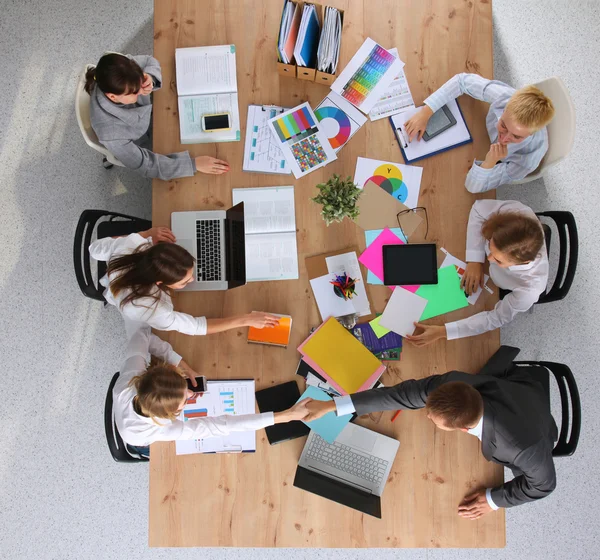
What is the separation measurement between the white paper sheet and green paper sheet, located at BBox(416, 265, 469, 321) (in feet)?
0.08

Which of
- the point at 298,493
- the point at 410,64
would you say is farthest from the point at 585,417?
the point at 410,64

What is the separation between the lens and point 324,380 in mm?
1884

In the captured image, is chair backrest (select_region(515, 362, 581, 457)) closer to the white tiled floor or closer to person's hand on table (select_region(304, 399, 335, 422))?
the white tiled floor

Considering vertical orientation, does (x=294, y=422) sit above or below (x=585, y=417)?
above

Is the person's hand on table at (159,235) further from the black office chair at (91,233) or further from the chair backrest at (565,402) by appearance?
the chair backrest at (565,402)

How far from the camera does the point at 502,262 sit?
1782 millimetres

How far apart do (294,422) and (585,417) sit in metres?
1.65

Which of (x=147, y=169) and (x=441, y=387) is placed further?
(x=147, y=169)

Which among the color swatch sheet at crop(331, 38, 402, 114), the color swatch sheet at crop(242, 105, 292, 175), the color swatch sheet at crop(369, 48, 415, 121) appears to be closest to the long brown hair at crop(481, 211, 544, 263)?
the color swatch sheet at crop(369, 48, 415, 121)

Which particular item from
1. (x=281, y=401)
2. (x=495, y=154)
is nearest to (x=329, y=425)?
(x=281, y=401)

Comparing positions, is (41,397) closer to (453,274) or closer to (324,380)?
(324,380)

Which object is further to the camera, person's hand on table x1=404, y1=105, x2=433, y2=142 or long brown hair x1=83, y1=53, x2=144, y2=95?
person's hand on table x1=404, y1=105, x2=433, y2=142

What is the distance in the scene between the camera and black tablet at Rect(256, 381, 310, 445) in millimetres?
1850

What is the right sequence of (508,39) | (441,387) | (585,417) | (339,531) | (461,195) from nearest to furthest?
1. (441,387)
2. (339,531)
3. (461,195)
4. (585,417)
5. (508,39)
